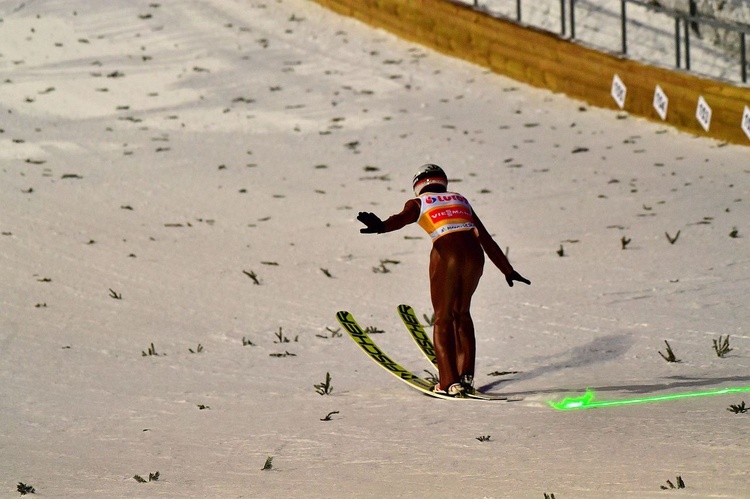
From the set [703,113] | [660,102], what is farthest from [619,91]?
[703,113]

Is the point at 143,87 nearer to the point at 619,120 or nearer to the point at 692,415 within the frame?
the point at 619,120

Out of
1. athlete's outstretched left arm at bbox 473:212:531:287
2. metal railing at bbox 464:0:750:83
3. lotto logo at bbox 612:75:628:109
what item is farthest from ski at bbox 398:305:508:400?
lotto logo at bbox 612:75:628:109

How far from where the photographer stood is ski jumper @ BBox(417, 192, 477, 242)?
27.6 feet

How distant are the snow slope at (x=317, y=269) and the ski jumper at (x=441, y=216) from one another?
118cm

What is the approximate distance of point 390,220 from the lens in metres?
8.17

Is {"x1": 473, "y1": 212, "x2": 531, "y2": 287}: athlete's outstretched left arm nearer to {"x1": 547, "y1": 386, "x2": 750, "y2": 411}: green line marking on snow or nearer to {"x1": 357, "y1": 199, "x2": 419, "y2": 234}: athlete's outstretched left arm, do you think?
{"x1": 357, "y1": 199, "x2": 419, "y2": 234}: athlete's outstretched left arm

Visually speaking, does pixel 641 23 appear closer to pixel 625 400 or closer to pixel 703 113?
pixel 703 113

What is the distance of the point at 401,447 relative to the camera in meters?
7.09

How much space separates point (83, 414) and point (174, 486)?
223cm

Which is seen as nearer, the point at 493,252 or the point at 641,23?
the point at 493,252

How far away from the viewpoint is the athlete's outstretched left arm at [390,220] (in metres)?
7.94

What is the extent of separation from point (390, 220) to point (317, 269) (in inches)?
197

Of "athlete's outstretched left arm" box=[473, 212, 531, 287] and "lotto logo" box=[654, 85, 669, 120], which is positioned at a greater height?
"athlete's outstretched left arm" box=[473, 212, 531, 287]

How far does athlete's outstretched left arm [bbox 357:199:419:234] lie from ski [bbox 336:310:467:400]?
121 centimetres
